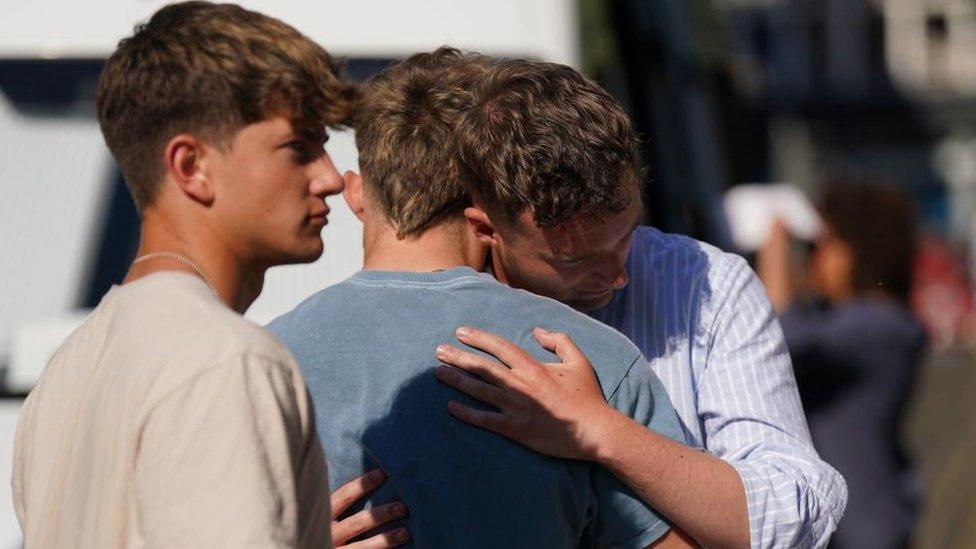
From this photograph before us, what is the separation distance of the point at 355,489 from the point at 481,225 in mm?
391

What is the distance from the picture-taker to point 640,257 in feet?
7.99

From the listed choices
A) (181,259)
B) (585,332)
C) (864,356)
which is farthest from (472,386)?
(864,356)

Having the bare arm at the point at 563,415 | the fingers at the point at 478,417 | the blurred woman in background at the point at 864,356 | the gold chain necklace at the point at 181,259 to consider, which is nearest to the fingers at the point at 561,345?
the bare arm at the point at 563,415

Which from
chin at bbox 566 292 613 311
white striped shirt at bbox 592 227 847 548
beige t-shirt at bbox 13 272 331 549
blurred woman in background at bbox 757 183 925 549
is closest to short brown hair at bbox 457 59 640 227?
chin at bbox 566 292 613 311

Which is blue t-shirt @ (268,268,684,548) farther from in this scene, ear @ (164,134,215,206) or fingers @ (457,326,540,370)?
ear @ (164,134,215,206)

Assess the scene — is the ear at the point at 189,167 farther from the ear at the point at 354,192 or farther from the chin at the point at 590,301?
the chin at the point at 590,301

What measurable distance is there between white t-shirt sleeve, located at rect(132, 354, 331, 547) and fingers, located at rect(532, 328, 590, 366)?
0.52 metres

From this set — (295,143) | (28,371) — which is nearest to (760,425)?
(295,143)

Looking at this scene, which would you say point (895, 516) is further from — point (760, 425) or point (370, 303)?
point (370, 303)

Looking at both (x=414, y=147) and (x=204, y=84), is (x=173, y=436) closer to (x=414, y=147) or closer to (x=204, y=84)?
(x=204, y=84)

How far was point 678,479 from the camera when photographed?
6.63 ft

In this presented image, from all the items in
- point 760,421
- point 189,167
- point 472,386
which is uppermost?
point 189,167

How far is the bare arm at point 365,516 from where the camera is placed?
1.98 metres

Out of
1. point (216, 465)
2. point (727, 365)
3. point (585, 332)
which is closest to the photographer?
point (216, 465)
